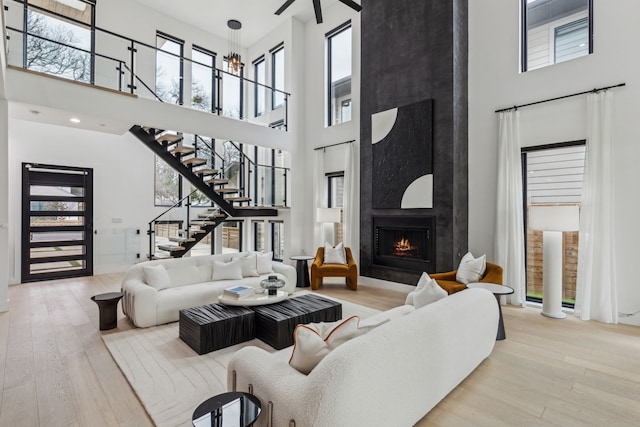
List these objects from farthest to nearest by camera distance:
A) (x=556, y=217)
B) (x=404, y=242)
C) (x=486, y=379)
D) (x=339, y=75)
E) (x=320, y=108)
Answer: (x=320, y=108) → (x=339, y=75) → (x=404, y=242) → (x=556, y=217) → (x=486, y=379)

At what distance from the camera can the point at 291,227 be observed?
7883 mm

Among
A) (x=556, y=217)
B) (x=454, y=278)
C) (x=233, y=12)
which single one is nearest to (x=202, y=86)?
(x=233, y=12)

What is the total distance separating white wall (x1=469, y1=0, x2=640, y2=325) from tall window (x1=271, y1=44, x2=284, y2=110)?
196 inches

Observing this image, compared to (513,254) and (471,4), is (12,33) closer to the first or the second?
(471,4)

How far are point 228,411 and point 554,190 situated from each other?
5.18m

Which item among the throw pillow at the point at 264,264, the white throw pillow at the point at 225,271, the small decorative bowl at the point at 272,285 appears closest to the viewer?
the small decorative bowl at the point at 272,285

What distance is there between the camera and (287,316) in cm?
347

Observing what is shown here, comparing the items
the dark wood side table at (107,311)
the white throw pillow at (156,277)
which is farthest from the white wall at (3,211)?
the white throw pillow at (156,277)

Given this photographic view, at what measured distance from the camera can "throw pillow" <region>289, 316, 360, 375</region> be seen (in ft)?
6.07

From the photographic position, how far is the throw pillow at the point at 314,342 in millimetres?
1849

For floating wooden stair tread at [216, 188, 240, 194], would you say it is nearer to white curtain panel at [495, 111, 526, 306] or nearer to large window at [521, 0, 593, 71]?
white curtain panel at [495, 111, 526, 306]

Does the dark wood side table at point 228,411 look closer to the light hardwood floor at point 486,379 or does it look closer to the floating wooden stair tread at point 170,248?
the light hardwood floor at point 486,379

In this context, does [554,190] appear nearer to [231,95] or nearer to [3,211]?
[231,95]

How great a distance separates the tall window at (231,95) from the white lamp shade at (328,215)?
3.15m
